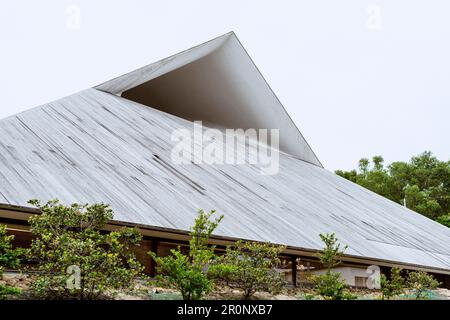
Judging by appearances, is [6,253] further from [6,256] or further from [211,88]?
[211,88]

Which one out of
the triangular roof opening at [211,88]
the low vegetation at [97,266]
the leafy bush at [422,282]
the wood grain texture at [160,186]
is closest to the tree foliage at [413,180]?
the triangular roof opening at [211,88]

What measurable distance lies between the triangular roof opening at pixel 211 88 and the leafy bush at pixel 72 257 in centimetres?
760

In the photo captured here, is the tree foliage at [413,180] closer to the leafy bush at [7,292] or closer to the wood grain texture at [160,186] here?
the wood grain texture at [160,186]

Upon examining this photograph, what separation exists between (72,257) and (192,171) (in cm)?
426

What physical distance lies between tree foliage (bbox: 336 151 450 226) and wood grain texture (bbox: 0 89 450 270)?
18533 millimetres

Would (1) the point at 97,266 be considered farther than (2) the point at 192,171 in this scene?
No

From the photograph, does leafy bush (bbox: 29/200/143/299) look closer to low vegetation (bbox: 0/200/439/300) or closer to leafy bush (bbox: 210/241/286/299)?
low vegetation (bbox: 0/200/439/300)

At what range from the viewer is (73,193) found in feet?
17.1

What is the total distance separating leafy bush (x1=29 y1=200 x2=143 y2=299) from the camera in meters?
4.16

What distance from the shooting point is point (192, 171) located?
8305mm

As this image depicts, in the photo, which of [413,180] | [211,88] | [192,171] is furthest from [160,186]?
[413,180]
